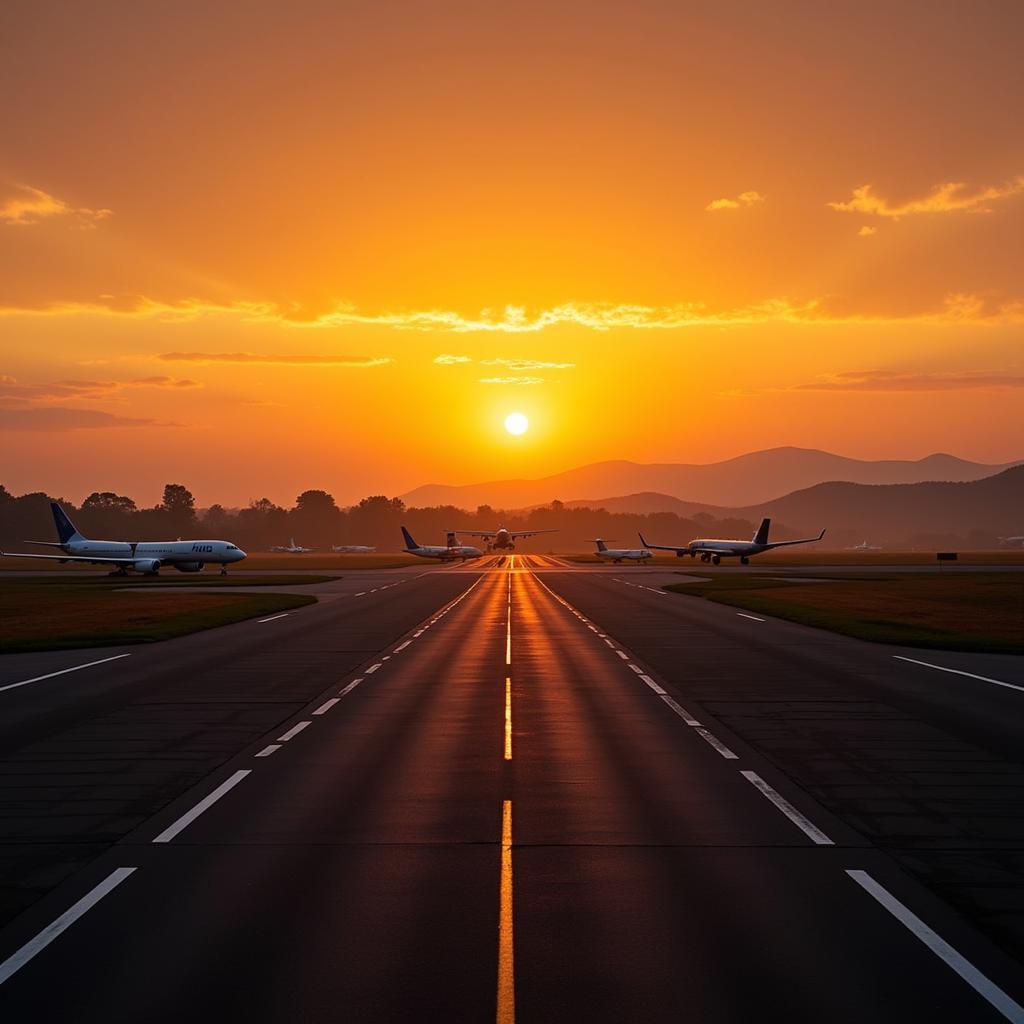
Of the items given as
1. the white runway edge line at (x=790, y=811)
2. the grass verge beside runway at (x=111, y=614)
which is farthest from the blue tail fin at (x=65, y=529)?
the white runway edge line at (x=790, y=811)

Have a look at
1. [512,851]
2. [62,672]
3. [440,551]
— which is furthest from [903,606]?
[440,551]

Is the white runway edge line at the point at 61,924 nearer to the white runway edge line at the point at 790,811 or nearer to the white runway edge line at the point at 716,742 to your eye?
the white runway edge line at the point at 790,811

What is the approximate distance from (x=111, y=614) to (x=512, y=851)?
39182mm

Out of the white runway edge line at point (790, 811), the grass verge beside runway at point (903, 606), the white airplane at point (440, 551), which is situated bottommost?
the white runway edge line at point (790, 811)

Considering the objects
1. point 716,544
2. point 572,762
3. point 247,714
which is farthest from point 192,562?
point 572,762

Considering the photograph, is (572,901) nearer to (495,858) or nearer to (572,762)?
(495,858)

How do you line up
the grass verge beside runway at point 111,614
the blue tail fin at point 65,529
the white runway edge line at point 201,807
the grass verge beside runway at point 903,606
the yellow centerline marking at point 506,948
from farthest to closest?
the blue tail fin at point 65,529 < the grass verge beside runway at point 111,614 < the grass verge beside runway at point 903,606 < the white runway edge line at point 201,807 < the yellow centerline marking at point 506,948

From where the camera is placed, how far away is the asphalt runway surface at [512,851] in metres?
7.12

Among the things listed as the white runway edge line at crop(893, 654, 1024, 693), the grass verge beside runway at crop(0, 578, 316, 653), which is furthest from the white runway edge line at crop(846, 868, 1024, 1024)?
the grass verge beside runway at crop(0, 578, 316, 653)

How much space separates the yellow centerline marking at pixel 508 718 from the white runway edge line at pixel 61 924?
6.65 m

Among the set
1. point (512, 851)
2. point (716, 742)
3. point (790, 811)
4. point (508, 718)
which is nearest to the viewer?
point (512, 851)

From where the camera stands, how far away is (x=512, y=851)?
10352 mm

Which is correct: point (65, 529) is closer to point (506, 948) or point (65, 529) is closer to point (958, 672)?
point (958, 672)

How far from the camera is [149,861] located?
10.0 m
